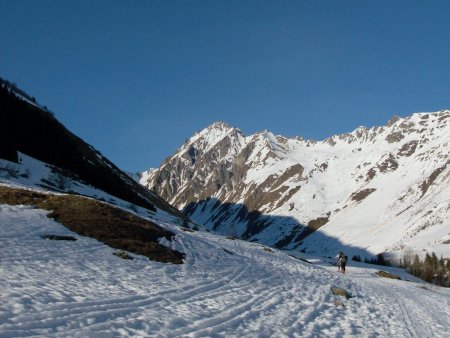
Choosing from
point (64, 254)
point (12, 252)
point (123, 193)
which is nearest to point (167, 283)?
point (64, 254)

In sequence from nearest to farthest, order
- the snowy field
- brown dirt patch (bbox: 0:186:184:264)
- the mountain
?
Result: 1. the snowy field
2. brown dirt patch (bbox: 0:186:184:264)
3. the mountain

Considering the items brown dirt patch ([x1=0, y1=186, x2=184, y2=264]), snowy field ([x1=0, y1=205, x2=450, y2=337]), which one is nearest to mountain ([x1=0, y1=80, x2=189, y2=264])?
brown dirt patch ([x1=0, y1=186, x2=184, y2=264])

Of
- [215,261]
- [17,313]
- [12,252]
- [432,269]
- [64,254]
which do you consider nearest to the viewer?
[17,313]

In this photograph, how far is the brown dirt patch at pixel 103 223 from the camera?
30875 mm

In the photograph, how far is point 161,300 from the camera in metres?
19.0

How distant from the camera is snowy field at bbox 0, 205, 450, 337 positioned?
14.7m

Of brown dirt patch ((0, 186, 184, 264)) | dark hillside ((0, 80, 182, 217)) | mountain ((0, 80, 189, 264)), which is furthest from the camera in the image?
dark hillside ((0, 80, 182, 217))

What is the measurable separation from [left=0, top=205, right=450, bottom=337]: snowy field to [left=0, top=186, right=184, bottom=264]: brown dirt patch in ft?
4.35

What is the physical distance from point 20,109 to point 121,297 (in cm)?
9379

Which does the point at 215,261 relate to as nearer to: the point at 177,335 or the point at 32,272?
the point at 32,272

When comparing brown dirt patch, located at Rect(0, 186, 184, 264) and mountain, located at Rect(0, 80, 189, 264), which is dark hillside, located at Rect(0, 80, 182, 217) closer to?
mountain, located at Rect(0, 80, 189, 264)

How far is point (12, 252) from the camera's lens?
22.7 m

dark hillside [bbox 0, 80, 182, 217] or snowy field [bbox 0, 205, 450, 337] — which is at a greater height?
dark hillside [bbox 0, 80, 182, 217]

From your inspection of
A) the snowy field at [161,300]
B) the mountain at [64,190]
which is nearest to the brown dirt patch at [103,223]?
the mountain at [64,190]
